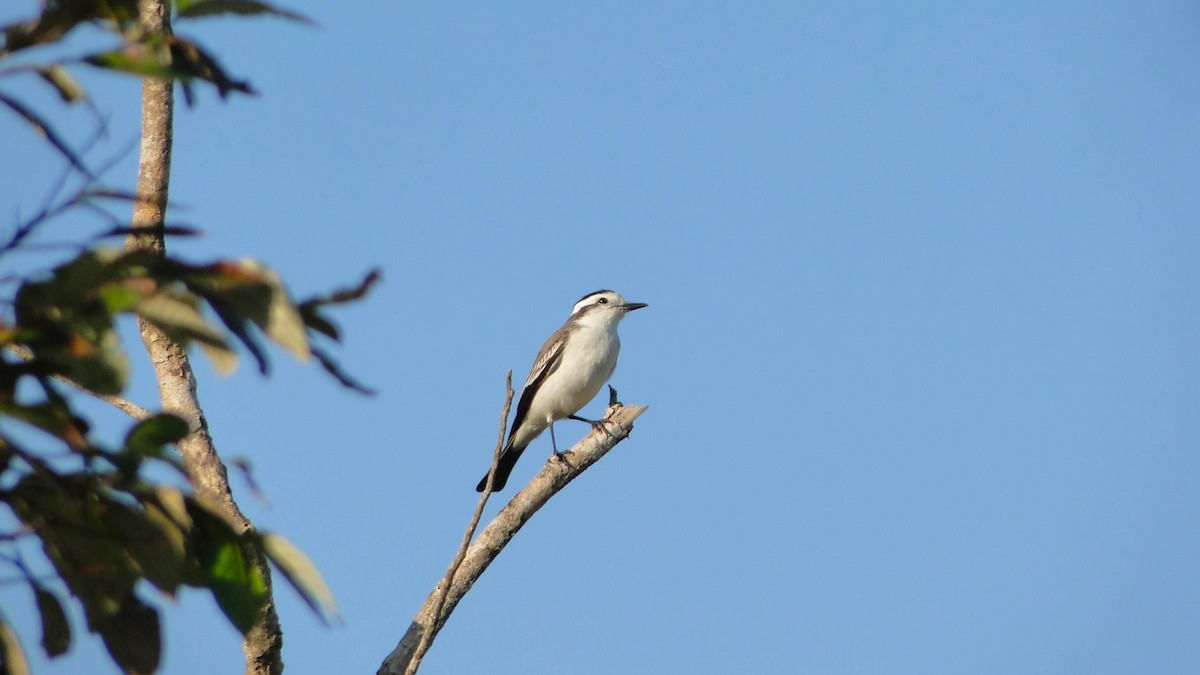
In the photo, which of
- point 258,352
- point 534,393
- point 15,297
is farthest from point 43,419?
point 534,393

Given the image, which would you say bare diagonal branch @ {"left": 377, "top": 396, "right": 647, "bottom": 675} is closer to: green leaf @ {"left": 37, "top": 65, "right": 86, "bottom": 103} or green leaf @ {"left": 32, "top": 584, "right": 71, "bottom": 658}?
green leaf @ {"left": 32, "top": 584, "right": 71, "bottom": 658}

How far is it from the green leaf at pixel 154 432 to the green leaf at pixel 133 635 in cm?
32

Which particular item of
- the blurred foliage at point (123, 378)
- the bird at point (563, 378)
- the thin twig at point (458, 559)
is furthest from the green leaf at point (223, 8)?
the bird at point (563, 378)

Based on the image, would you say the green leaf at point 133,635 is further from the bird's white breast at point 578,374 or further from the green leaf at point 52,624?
the bird's white breast at point 578,374

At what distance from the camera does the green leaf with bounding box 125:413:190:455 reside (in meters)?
1.85

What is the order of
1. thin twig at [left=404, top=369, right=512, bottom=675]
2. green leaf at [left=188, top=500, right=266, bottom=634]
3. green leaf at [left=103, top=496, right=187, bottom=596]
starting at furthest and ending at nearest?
thin twig at [left=404, top=369, right=512, bottom=675], green leaf at [left=188, top=500, right=266, bottom=634], green leaf at [left=103, top=496, right=187, bottom=596]

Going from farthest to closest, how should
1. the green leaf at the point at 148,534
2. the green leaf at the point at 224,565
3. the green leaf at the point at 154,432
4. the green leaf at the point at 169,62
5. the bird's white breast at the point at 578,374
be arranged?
the bird's white breast at the point at 578,374, the green leaf at the point at 224,565, the green leaf at the point at 148,534, the green leaf at the point at 154,432, the green leaf at the point at 169,62

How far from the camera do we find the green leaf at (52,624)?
84.0 inches

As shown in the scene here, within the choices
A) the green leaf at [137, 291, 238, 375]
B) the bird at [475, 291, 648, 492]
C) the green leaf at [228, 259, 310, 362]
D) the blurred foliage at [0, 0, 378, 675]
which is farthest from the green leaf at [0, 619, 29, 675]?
the bird at [475, 291, 648, 492]

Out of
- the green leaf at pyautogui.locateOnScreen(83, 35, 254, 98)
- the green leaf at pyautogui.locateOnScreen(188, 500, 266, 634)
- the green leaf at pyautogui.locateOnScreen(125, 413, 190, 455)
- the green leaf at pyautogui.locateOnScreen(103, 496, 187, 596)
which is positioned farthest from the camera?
the green leaf at pyautogui.locateOnScreen(188, 500, 266, 634)

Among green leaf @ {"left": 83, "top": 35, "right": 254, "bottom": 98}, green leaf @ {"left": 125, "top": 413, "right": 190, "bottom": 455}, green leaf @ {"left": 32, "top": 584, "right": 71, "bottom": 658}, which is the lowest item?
green leaf @ {"left": 32, "top": 584, "right": 71, "bottom": 658}

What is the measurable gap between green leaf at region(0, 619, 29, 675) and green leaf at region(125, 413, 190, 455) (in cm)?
50

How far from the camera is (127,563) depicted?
2.08m

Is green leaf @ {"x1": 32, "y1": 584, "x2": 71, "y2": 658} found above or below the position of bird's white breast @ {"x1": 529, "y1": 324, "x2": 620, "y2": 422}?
below
